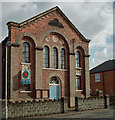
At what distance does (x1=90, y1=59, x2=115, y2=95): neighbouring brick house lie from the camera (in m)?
38.5

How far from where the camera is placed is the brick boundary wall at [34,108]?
1767 cm

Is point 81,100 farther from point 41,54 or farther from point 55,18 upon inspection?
point 55,18

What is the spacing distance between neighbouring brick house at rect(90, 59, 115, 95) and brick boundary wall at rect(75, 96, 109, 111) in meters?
11.6

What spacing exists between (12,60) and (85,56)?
37.6 ft

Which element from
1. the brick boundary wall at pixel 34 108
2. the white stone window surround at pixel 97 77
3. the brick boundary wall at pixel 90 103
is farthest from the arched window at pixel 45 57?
the white stone window surround at pixel 97 77

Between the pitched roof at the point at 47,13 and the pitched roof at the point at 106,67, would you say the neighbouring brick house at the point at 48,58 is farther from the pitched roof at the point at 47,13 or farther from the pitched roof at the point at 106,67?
the pitched roof at the point at 106,67

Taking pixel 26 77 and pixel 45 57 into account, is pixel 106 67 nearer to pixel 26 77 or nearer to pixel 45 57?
pixel 45 57

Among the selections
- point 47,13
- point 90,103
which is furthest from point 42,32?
point 90,103

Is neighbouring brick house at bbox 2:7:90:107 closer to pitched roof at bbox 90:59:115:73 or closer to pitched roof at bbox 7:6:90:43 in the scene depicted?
pitched roof at bbox 7:6:90:43

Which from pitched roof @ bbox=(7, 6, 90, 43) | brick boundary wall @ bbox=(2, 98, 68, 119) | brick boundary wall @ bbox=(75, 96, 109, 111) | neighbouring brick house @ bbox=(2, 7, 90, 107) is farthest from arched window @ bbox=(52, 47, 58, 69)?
brick boundary wall @ bbox=(2, 98, 68, 119)

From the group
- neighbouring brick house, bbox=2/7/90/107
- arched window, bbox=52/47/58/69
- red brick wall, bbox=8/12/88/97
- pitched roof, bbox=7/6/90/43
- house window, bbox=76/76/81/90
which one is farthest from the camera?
house window, bbox=76/76/81/90

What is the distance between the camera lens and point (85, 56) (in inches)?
1125

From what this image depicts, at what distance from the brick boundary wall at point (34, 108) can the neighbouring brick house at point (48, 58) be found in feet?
10.2

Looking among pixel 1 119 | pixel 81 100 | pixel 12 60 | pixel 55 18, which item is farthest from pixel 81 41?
pixel 1 119
